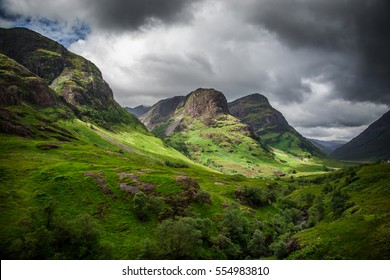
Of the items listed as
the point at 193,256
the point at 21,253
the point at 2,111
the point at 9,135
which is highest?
the point at 2,111

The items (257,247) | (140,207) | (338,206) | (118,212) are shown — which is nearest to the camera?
(257,247)

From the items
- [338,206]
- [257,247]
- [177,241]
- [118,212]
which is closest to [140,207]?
[118,212]

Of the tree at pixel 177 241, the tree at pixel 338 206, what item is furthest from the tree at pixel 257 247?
the tree at pixel 338 206

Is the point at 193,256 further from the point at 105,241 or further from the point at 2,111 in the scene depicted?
the point at 2,111

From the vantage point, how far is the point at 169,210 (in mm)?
93375

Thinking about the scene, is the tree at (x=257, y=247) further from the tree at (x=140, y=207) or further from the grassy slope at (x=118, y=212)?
the tree at (x=140, y=207)

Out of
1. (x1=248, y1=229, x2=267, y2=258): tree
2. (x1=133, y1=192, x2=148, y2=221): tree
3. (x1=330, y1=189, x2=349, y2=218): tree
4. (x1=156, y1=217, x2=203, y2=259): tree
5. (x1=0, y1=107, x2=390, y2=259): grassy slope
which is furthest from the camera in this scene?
(x1=330, y1=189, x2=349, y2=218): tree

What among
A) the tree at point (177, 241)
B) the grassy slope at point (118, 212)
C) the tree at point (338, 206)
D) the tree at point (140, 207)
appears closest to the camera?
the grassy slope at point (118, 212)

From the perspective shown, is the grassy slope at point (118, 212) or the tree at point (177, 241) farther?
the tree at point (177, 241)

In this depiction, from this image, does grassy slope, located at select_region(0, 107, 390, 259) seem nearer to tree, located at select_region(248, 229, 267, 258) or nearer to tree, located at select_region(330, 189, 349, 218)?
tree, located at select_region(330, 189, 349, 218)

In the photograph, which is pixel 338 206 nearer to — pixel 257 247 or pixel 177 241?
pixel 257 247

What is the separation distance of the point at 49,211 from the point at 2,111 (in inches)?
6849

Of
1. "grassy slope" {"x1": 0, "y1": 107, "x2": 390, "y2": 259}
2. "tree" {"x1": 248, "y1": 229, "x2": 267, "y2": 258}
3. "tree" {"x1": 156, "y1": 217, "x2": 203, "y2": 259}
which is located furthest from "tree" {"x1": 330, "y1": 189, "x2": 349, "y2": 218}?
"tree" {"x1": 156, "y1": 217, "x2": 203, "y2": 259}

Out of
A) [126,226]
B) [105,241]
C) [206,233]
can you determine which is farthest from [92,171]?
[206,233]
